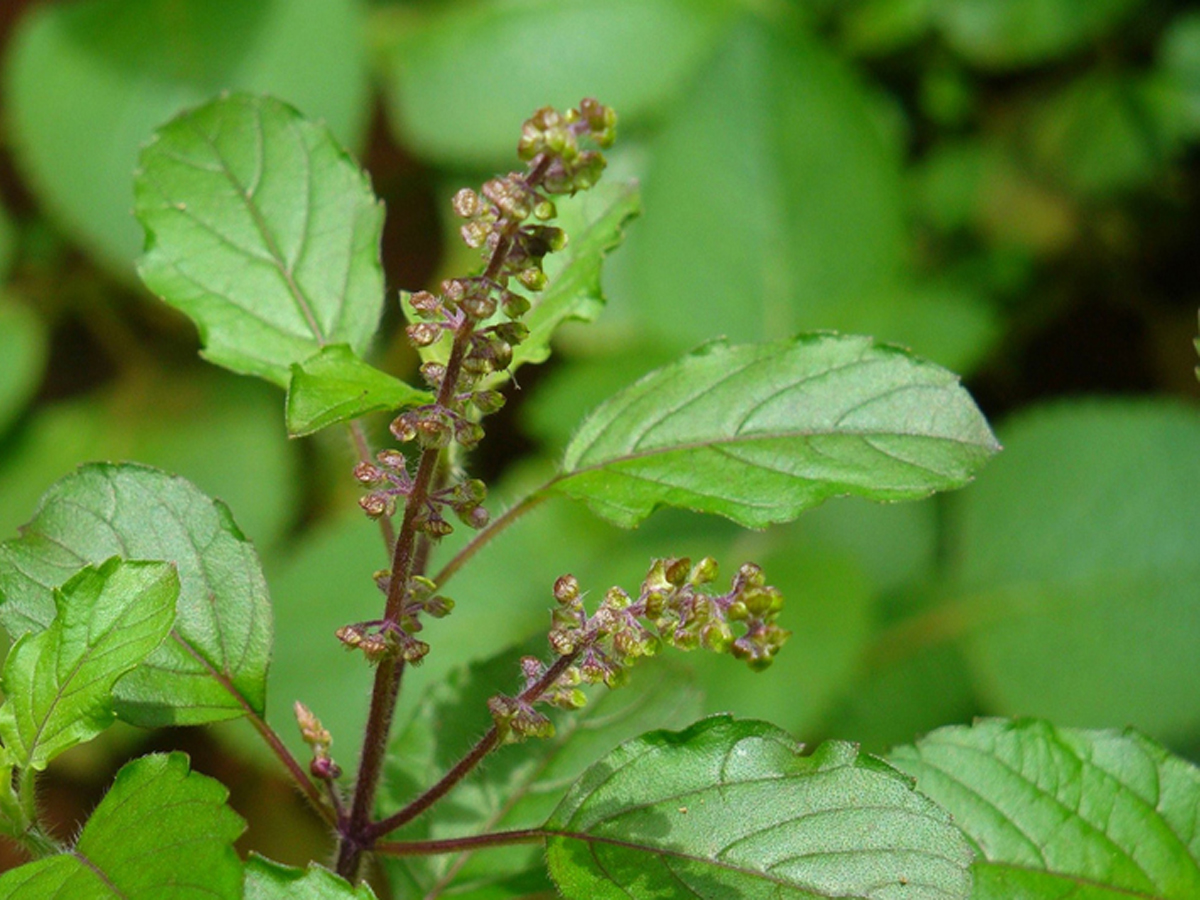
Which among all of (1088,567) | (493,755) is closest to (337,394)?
(493,755)

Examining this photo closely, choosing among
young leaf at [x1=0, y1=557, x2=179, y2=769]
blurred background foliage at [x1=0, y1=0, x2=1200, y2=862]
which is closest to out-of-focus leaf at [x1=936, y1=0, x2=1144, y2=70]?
blurred background foliage at [x1=0, y1=0, x2=1200, y2=862]

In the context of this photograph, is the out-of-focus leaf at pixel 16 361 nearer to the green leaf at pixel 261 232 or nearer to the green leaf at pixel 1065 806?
the green leaf at pixel 261 232

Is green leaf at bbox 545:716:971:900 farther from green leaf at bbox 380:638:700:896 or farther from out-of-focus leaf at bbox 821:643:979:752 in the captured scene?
out-of-focus leaf at bbox 821:643:979:752

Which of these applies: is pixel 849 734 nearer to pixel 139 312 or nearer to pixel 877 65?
pixel 877 65

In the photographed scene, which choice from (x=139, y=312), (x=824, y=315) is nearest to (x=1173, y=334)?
(x=824, y=315)

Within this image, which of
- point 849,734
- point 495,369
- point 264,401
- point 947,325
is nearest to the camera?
point 495,369

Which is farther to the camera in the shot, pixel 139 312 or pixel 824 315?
pixel 139 312

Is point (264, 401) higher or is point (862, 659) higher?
point (264, 401)

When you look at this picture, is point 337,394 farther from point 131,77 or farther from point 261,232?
point 131,77
